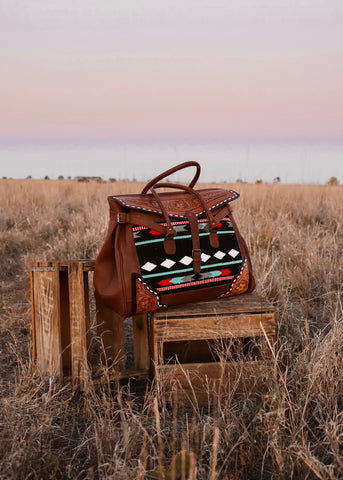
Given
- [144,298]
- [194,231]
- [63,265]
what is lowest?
[144,298]

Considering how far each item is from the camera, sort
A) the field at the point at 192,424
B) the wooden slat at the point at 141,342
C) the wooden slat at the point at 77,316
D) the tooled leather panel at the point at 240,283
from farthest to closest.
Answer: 1. the wooden slat at the point at 141,342
2. the tooled leather panel at the point at 240,283
3. the wooden slat at the point at 77,316
4. the field at the point at 192,424

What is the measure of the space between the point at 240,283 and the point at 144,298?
56 cm

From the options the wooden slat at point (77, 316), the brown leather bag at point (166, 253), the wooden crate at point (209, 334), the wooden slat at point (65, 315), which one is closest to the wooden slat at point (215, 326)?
the wooden crate at point (209, 334)

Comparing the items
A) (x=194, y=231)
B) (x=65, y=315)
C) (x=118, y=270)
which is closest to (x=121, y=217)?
(x=118, y=270)

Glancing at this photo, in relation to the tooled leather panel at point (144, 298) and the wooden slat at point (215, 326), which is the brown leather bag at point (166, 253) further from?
the wooden slat at point (215, 326)

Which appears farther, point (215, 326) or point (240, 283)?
point (240, 283)

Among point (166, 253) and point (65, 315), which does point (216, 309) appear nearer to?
point (166, 253)

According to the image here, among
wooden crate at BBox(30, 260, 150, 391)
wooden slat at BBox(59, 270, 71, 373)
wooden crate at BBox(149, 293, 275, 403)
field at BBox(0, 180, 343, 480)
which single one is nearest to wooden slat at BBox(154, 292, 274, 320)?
wooden crate at BBox(149, 293, 275, 403)

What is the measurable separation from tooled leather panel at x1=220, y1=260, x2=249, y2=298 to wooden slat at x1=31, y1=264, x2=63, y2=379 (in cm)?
86

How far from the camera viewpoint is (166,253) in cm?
225

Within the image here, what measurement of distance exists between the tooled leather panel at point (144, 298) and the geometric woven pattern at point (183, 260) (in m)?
0.02

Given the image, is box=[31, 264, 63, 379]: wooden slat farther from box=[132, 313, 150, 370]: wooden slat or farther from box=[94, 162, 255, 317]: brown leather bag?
box=[132, 313, 150, 370]: wooden slat

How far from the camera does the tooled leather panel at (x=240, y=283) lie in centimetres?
248

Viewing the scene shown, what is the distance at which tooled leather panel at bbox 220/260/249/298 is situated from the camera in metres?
2.48
